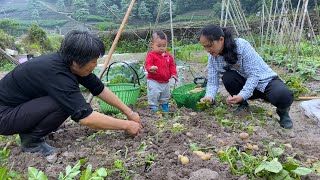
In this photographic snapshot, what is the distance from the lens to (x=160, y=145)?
2508 mm

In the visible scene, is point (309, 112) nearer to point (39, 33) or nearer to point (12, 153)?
point (12, 153)

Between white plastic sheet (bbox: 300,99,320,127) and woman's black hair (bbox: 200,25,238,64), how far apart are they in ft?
3.24

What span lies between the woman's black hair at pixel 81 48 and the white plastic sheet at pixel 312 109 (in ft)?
7.61

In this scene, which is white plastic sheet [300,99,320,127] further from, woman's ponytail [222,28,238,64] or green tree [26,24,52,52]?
green tree [26,24,52,52]

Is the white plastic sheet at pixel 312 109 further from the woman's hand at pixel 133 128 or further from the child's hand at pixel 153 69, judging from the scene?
the woman's hand at pixel 133 128

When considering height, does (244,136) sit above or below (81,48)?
below

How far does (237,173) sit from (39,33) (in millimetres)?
12593

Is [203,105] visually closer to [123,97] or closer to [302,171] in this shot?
[123,97]

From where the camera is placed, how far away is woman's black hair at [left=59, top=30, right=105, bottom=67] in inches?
87.7

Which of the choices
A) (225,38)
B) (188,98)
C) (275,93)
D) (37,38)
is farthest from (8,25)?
(275,93)

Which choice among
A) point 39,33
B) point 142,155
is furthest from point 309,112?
point 39,33

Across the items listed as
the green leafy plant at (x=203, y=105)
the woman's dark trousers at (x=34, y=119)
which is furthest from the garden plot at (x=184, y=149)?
the green leafy plant at (x=203, y=105)

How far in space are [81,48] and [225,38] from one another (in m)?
1.55

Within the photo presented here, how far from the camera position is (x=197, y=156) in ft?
7.42
